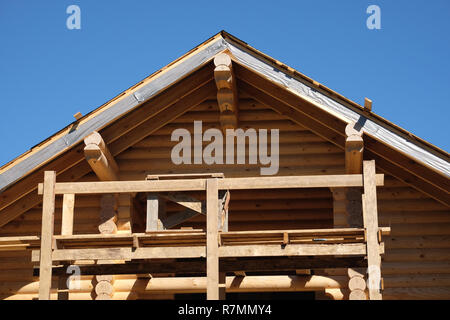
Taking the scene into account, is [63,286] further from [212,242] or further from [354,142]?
[354,142]

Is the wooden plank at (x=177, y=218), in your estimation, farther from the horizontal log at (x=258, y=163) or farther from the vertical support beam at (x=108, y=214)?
the horizontal log at (x=258, y=163)

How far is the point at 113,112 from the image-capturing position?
43.2 feet

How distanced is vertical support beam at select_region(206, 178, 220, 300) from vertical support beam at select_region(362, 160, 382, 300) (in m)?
2.23

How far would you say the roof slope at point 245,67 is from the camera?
12719 millimetres

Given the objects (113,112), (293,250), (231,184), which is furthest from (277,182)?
(113,112)

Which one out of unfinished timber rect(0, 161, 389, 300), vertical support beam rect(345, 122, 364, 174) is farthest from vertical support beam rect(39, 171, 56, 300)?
vertical support beam rect(345, 122, 364, 174)

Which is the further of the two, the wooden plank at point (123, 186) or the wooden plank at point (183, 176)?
the wooden plank at point (183, 176)

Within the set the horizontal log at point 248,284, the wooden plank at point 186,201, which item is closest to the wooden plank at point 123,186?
the wooden plank at point 186,201

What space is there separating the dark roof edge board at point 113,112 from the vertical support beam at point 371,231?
3374 millimetres

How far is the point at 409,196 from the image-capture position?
14.0 meters

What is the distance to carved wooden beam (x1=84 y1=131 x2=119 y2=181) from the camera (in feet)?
43.0

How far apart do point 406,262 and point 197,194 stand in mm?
3914

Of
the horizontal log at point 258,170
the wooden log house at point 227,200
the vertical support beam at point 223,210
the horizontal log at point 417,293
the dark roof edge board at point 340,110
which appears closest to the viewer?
the wooden log house at point 227,200
